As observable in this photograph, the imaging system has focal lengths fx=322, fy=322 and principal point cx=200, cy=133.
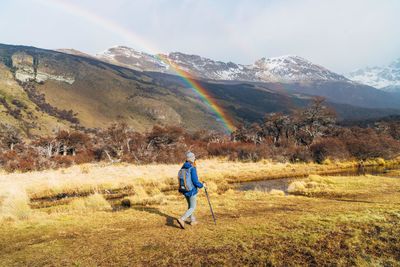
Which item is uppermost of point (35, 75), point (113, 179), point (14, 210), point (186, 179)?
point (35, 75)

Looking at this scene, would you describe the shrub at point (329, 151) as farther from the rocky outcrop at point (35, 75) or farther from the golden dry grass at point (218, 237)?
the rocky outcrop at point (35, 75)

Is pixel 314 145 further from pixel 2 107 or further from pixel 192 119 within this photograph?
pixel 192 119

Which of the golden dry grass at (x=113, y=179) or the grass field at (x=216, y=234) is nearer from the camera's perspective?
the grass field at (x=216, y=234)

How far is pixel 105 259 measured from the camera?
891cm

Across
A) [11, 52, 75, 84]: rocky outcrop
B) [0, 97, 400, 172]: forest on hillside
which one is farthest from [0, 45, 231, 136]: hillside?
[0, 97, 400, 172]: forest on hillside

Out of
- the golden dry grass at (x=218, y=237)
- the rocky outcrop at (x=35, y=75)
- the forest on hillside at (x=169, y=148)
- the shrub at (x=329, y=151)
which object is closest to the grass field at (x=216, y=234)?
the golden dry grass at (x=218, y=237)

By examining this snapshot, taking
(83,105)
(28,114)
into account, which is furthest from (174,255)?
(83,105)

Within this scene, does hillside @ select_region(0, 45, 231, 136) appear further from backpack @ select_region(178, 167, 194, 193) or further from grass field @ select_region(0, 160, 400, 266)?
backpack @ select_region(178, 167, 194, 193)

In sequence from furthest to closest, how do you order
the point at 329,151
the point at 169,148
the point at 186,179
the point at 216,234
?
the point at 169,148 → the point at 329,151 → the point at 186,179 → the point at 216,234

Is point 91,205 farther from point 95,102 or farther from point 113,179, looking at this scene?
point 95,102

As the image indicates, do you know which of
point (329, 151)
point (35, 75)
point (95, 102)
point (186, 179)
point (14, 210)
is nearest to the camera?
point (186, 179)

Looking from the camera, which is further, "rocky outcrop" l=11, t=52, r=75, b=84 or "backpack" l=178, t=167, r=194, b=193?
"rocky outcrop" l=11, t=52, r=75, b=84

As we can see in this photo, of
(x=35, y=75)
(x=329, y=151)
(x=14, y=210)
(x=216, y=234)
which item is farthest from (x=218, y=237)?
(x=35, y=75)

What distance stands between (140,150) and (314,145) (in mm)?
27213
